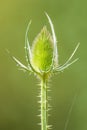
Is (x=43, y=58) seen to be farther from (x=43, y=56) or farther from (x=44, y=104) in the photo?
(x=44, y=104)

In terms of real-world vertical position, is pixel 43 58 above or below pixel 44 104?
above

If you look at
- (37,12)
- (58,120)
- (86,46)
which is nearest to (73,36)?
(86,46)

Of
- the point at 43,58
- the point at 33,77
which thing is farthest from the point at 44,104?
the point at 33,77

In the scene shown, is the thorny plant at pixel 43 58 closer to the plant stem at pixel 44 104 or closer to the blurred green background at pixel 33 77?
the plant stem at pixel 44 104

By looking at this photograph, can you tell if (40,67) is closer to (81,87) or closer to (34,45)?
(34,45)

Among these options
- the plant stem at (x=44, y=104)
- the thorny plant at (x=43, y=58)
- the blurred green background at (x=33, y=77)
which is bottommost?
the plant stem at (x=44, y=104)

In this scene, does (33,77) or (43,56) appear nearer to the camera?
(43,56)

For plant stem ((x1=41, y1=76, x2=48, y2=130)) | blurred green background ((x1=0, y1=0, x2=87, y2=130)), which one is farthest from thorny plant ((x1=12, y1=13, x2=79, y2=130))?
blurred green background ((x1=0, y1=0, x2=87, y2=130))

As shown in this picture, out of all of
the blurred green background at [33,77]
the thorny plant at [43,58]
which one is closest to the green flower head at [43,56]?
the thorny plant at [43,58]
